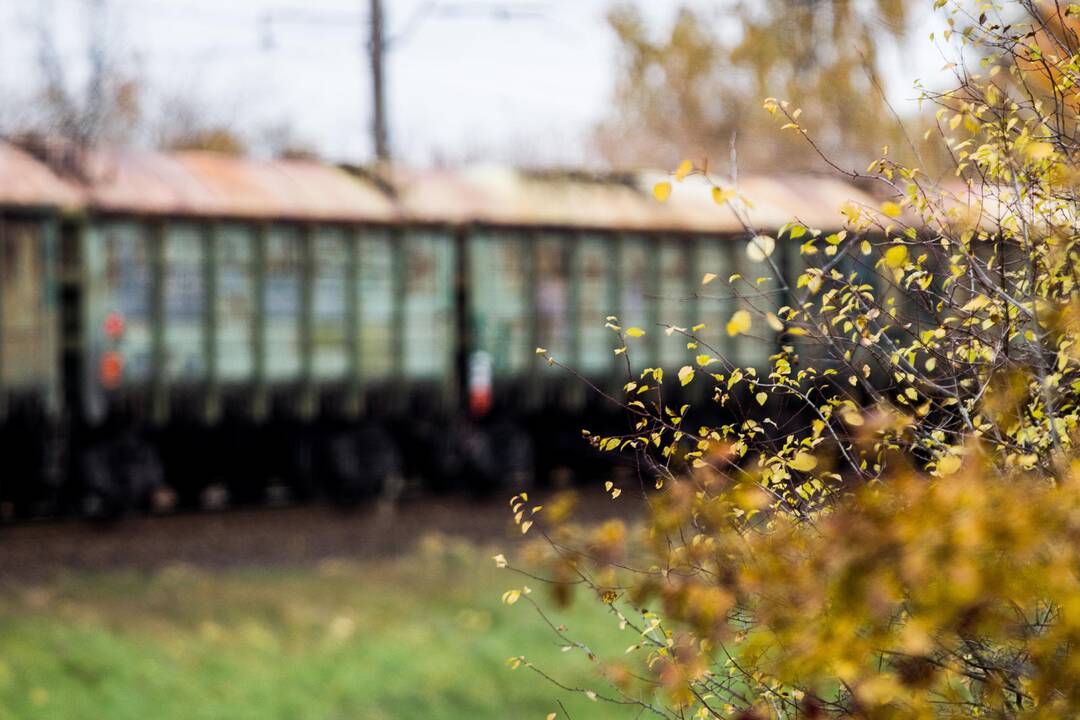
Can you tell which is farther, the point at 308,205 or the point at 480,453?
the point at 480,453

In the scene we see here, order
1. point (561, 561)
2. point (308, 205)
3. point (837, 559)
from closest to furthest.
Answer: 1. point (837, 559)
2. point (561, 561)
3. point (308, 205)

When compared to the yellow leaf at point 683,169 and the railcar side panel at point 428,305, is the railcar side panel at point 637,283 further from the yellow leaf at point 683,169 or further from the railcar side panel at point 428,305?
the yellow leaf at point 683,169

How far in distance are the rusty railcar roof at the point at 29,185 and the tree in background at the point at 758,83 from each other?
49.7 ft

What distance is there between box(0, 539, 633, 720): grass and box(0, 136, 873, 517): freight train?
1946 mm

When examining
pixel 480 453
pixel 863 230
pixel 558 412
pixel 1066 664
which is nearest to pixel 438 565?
pixel 480 453

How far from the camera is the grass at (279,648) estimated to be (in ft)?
27.3

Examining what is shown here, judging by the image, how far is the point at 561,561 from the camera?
330cm

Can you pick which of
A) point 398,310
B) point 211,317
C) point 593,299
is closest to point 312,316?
point 398,310

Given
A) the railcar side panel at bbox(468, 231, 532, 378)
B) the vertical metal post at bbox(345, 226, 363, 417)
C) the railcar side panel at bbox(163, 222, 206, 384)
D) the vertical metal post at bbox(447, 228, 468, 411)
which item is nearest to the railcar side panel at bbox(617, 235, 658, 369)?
the railcar side panel at bbox(468, 231, 532, 378)

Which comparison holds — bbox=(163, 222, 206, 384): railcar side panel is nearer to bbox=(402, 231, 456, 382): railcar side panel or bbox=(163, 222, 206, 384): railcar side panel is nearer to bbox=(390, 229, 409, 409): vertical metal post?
bbox=(390, 229, 409, 409): vertical metal post

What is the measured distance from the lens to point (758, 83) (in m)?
26.5

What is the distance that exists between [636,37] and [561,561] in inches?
1011

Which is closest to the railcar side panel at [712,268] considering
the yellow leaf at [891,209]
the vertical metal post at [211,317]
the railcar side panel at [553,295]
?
the railcar side panel at [553,295]

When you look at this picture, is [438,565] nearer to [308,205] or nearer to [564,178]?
[308,205]
